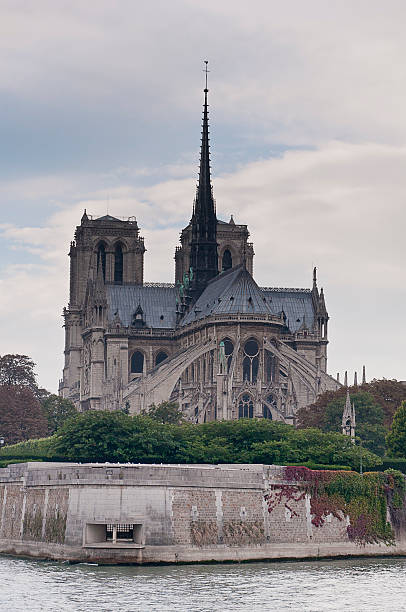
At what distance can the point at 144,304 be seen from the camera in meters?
157

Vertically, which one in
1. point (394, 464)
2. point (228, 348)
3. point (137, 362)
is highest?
point (137, 362)

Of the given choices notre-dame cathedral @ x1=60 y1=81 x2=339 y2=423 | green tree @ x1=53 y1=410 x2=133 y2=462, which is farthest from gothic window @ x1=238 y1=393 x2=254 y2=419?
green tree @ x1=53 y1=410 x2=133 y2=462

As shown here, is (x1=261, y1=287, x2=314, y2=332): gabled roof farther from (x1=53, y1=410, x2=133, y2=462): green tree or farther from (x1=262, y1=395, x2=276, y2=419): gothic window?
(x1=53, y1=410, x2=133, y2=462): green tree

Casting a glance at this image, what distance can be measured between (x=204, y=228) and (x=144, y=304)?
33.4 ft

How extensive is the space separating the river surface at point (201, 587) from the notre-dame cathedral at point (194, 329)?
69.5 meters

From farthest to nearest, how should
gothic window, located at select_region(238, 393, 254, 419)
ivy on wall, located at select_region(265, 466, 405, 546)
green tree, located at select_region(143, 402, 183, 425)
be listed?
gothic window, located at select_region(238, 393, 254, 419), green tree, located at select_region(143, 402, 183, 425), ivy on wall, located at select_region(265, 466, 405, 546)

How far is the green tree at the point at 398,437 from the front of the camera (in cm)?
9156

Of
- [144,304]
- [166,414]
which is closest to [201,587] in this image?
[166,414]

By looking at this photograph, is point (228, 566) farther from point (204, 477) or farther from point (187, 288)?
point (187, 288)

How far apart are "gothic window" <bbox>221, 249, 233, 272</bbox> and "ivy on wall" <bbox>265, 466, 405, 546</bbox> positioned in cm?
10057

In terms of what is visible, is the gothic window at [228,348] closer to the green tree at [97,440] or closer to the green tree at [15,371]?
the green tree at [15,371]

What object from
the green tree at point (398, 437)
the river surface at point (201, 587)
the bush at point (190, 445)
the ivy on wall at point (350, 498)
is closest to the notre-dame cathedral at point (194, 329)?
the green tree at point (398, 437)

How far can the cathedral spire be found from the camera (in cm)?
15462

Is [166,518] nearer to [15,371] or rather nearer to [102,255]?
[15,371]
